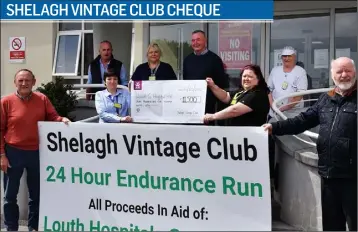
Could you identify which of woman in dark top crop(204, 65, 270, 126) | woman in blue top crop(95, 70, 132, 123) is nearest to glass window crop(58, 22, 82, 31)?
woman in blue top crop(95, 70, 132, 123)

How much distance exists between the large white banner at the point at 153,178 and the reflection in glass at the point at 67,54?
7952mm

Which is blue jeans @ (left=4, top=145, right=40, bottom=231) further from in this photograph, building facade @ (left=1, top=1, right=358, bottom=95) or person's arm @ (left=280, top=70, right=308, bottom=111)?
building facade @ (left=1, top=1, right=358, bottom=95)

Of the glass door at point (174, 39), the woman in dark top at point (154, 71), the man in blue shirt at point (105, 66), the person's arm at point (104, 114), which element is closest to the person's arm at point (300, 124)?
the person's arm at point (104, 114)

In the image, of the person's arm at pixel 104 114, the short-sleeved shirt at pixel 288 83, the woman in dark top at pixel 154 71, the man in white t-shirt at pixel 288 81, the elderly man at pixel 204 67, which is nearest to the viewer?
the person's arm at pixel 104 114

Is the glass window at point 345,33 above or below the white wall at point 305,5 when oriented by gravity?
below

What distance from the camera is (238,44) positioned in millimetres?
9008

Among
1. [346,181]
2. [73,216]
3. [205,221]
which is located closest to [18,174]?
[73,216]

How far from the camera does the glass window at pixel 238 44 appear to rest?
893 cm

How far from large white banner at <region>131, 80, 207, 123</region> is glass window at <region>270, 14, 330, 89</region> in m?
3.89

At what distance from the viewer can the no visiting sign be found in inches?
493

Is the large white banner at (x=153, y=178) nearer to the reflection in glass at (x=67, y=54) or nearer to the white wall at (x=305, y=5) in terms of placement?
the white wall at (x=305, y=5)

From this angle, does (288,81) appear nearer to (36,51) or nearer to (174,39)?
(174,39)

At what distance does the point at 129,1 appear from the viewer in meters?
7.36

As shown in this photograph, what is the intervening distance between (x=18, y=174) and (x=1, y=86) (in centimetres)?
826
